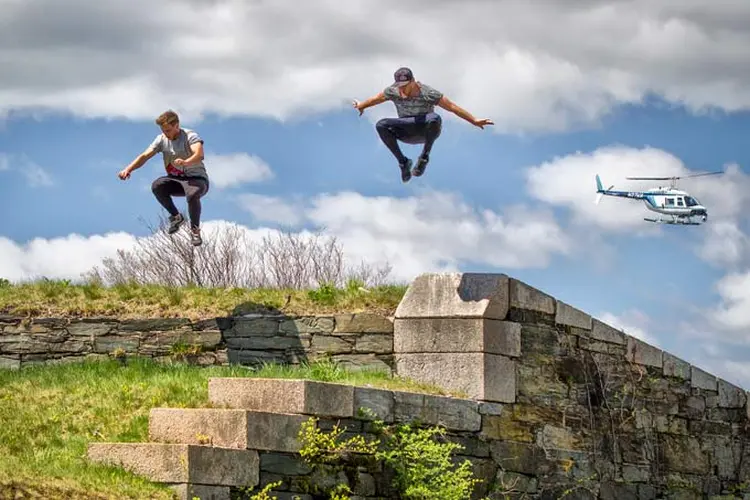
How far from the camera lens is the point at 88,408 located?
40.8 feet

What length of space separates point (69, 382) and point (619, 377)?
229 inches

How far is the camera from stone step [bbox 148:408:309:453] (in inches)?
435

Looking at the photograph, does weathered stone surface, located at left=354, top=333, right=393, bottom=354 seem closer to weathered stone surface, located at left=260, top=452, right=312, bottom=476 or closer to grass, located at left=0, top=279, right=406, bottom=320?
grass, located at left=0, top=279, right=406, bottom=320

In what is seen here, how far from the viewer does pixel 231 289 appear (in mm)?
15172

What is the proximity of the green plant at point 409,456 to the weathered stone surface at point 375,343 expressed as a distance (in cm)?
137

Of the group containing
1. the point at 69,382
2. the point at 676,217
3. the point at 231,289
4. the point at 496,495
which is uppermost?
the point at 676,217

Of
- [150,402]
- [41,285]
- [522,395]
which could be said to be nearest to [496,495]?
[522,395]

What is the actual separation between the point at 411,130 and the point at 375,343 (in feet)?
7.02

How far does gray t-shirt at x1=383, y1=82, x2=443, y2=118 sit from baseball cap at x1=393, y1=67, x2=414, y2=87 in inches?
2.8

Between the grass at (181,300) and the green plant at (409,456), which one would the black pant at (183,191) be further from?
the green plant at (409,456)

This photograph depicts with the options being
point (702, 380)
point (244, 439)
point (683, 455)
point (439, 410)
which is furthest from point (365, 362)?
point (702, 380)

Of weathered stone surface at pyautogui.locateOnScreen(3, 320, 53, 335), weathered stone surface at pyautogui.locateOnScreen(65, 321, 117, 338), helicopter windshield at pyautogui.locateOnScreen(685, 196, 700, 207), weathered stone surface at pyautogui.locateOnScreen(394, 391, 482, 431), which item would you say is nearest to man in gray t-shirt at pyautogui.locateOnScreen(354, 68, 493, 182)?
weathered stone surface at pyautogui.locateOnScreen(394, 391, 482, 431)

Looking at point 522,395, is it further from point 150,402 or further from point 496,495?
point 150,402

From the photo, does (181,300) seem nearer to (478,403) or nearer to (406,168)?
(406,168)
